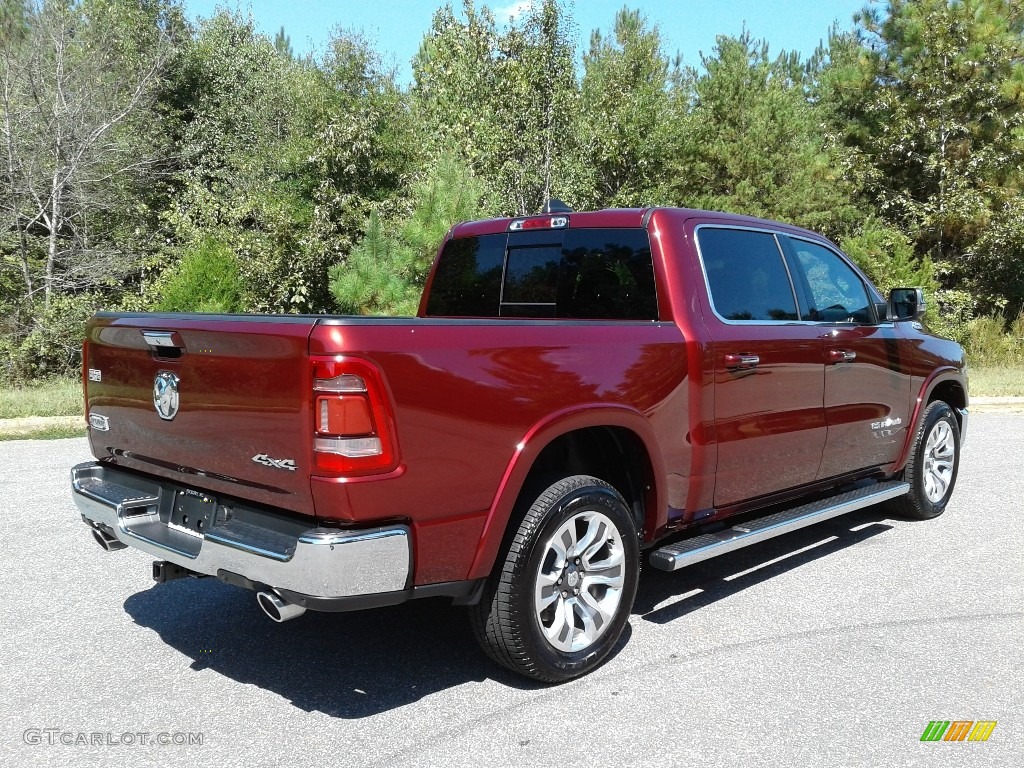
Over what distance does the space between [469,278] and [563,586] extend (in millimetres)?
2163

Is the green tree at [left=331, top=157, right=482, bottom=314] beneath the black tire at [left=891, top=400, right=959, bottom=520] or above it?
above

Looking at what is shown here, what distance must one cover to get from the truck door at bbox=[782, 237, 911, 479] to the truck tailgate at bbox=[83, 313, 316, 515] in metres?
3.18

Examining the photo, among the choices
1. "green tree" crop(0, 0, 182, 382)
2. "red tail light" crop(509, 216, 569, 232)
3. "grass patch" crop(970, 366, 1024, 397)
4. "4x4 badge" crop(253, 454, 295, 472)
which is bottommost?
"grass patch" crop(970, 366, 1024, 397)

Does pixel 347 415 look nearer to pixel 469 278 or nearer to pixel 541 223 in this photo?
pixel 541 223

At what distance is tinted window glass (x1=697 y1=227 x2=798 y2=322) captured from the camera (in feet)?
14.9

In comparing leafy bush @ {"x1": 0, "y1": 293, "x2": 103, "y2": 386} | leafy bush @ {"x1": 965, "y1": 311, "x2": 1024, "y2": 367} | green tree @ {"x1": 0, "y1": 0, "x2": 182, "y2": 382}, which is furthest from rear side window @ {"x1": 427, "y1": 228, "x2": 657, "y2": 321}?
leafy bush @ {"x1": 965, "y1": 311, "x2": 1024, "y2": 367}

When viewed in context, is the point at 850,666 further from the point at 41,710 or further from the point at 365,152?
the point at 365,152

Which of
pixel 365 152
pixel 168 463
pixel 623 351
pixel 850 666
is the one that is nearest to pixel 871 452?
pixel 850 666

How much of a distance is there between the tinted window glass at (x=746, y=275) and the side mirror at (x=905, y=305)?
1177mm

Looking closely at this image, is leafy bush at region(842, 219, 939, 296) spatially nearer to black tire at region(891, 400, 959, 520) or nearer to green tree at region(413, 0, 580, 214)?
green tree at region(413, 0, 580, 214)

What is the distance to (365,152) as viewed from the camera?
22.3 m

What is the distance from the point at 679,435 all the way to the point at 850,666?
1228mm

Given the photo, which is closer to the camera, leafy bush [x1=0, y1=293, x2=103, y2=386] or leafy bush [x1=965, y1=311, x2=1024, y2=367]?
leafy bush [x1=0, y1=293, x2=103, y2=386]

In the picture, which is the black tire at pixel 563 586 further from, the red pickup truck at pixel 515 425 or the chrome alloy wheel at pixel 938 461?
the chrome alloy wheel at pixel 938 461
